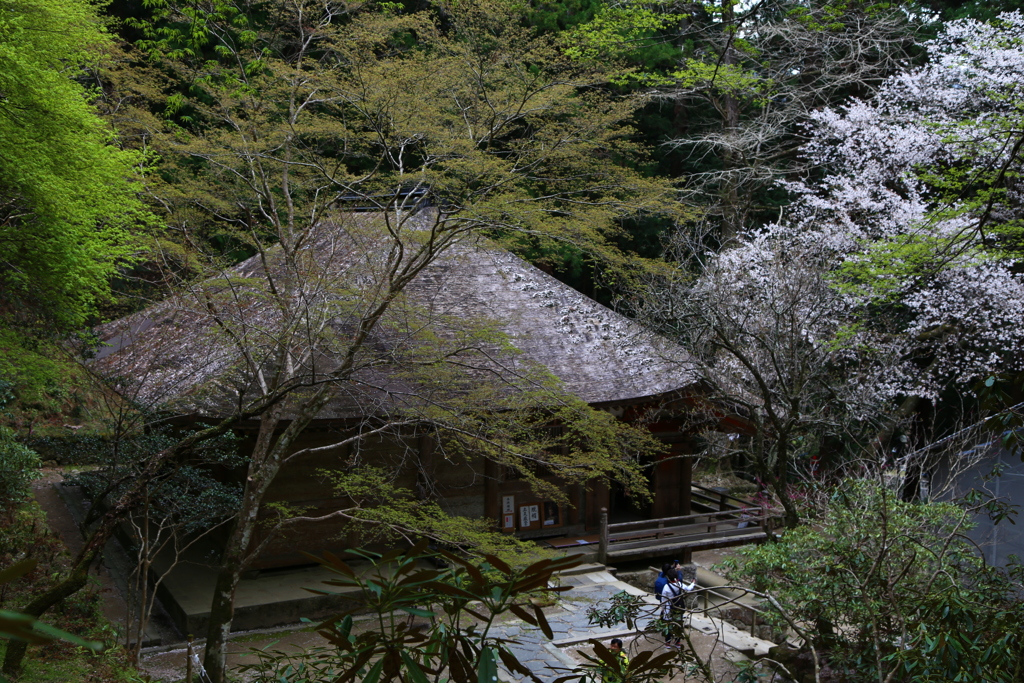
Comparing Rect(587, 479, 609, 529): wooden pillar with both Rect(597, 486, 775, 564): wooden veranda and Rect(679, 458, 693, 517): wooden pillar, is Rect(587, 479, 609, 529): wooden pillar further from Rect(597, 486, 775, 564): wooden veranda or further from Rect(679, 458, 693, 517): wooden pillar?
Rect(679, 458, 693, 517): wooden pillar

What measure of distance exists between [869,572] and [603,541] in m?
7.10

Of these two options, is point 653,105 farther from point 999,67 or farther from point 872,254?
point 872,254

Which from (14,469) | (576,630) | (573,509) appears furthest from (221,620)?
(573,509)

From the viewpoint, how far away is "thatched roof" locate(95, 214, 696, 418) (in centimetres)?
954

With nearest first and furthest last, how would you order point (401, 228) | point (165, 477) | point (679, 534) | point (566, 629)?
point (165, 477) < point (401, 228) < point (566, 629) < point (679, 534)

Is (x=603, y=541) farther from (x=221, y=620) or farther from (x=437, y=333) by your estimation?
(x=221, y=620)

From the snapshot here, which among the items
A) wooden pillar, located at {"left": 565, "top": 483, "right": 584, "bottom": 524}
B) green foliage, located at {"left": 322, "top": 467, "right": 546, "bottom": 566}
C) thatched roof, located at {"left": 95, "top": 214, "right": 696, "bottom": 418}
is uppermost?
thatched roof, located at {"left": 95, "top": 214, "right": 696, "bottom": 418}

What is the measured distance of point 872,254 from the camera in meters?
12.8

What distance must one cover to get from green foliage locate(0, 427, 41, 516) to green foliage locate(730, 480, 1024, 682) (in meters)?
8.53

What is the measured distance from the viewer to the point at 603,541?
41.6ft

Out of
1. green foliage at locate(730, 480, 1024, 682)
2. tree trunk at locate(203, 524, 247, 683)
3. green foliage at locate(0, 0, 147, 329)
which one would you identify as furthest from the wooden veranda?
green foliage at locate(0, 0, 147, 329)

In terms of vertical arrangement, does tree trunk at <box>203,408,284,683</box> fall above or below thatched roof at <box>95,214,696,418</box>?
below

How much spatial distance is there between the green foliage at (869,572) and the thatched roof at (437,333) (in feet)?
12.6

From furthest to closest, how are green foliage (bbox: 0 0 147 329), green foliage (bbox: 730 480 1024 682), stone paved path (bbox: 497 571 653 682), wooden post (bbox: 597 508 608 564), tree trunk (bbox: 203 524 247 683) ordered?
wooden post (bbox: 597 508 608 564), stone paved path (bbox: 497 571 653 682), green foliage (bbox: 0 0 147 329), tree trunk (bbox: 203 524 247 683), green foliage (bbox: 730 480 1024 682)
